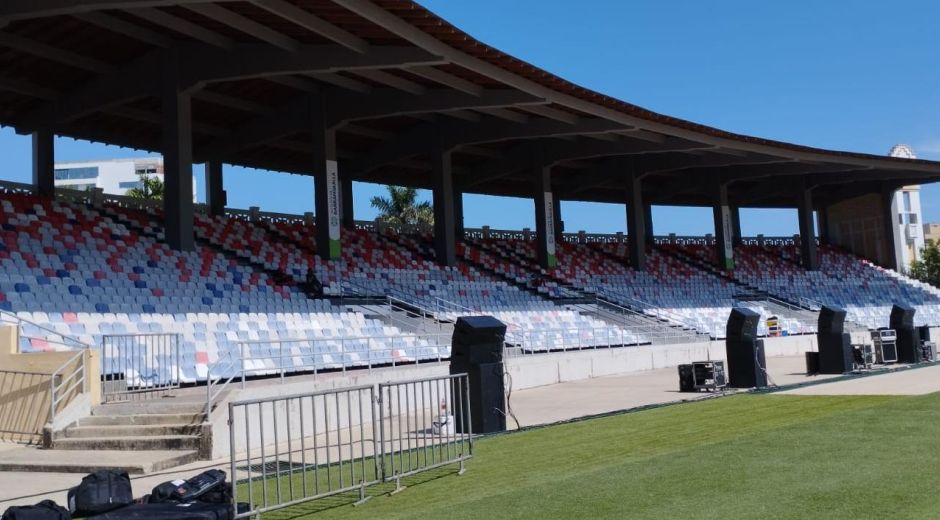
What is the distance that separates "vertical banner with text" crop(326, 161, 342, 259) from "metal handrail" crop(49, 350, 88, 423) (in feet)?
52.9

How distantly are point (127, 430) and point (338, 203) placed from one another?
1784cm

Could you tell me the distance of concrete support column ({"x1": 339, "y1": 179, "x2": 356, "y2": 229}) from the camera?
38.2m

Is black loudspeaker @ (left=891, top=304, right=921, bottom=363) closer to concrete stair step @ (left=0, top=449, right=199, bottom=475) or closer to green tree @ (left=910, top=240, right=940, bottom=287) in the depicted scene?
concrete stair step @ (left=0, top=449, right=199, bottom=475)

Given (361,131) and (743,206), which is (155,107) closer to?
(361,131)

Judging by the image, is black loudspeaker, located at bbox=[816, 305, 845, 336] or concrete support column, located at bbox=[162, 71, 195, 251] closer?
black loudspeaker, located at bbox=[816, 305, 845, 336]

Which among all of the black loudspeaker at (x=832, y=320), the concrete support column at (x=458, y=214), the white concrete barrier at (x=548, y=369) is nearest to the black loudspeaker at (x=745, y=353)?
the black loudspeaker at (x=832, y=320)

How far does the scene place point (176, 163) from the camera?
2502 cm

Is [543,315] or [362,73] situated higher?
[362,73]

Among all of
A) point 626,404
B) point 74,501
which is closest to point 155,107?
point 626,404

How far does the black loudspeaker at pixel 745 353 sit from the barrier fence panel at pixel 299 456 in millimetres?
7007

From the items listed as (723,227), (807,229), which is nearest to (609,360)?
(723,227)

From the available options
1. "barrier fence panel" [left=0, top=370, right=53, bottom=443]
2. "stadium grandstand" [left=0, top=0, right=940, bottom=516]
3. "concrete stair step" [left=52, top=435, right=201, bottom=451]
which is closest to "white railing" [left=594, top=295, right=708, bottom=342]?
"stadium grandstand" [left=0, top=0, right=940, bottom=516]

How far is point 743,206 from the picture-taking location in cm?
5447

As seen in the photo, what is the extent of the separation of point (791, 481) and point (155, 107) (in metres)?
26.6
